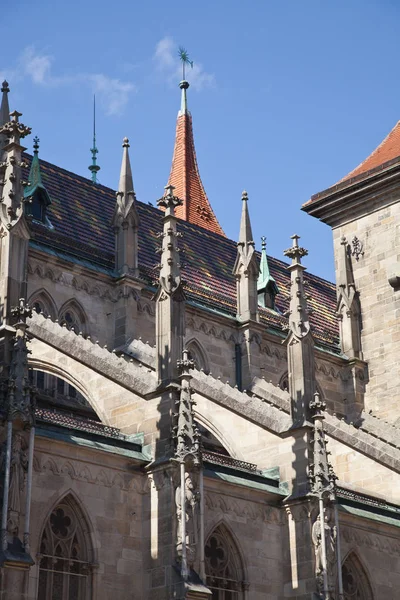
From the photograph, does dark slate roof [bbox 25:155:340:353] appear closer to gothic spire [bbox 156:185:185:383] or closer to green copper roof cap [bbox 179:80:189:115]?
gothic spire [bbox 156:185:185:383]

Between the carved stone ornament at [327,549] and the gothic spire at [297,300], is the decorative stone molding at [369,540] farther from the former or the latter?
the gothic spire at [297,300]

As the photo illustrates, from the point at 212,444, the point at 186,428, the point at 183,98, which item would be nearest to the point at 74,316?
the point at 212,444

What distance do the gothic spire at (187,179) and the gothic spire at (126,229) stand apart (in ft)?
83.1

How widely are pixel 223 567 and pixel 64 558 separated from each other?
4.23 metres

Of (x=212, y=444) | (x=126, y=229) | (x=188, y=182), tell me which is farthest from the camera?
(x=188, y=182)

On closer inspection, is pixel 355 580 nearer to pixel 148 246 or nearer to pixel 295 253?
pixel 295 253

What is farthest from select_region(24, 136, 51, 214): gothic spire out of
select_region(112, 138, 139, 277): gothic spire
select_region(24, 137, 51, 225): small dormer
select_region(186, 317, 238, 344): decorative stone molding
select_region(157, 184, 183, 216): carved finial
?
select_region(157, 184, 183, 216): carved finial

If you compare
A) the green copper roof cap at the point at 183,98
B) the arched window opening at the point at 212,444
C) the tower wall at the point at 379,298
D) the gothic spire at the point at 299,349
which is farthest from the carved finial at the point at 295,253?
the green copper roof cap at the point at 183,98

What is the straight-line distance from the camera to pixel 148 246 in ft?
132

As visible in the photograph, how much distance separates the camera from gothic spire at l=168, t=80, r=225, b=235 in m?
64.9

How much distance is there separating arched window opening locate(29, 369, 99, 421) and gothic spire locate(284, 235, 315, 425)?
5.01 meters

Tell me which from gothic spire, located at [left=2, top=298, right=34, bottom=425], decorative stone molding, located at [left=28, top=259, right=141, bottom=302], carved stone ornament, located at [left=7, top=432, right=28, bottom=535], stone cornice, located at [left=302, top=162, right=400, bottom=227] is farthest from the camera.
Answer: stone cornice, located at [left=302, top=162, right=400, bottom=227]

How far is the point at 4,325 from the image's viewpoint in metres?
23.6

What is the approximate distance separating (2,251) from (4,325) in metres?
3.49
